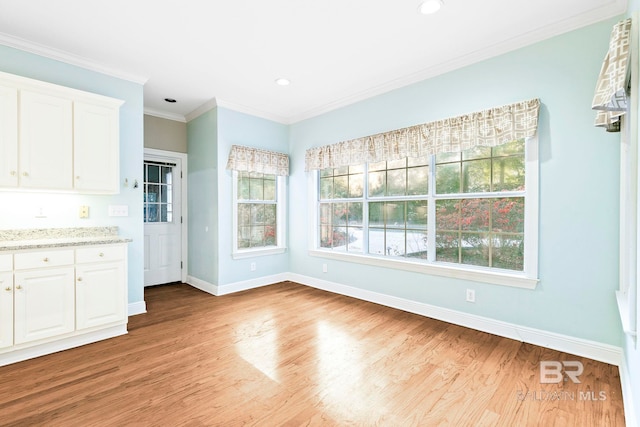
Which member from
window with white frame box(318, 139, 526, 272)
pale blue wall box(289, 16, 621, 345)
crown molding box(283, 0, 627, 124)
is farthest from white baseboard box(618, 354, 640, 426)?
crown molding box(283, 0, 627, 124)

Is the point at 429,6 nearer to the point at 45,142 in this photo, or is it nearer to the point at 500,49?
the point at 500,49

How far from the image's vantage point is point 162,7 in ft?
7.51

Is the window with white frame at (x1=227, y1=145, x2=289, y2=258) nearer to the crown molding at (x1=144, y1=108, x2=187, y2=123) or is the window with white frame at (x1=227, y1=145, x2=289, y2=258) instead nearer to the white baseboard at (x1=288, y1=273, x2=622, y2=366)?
the crown molding at (x1=144, y1=108, x2=187, y2=123)

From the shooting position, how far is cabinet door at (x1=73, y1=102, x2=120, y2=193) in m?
2.83

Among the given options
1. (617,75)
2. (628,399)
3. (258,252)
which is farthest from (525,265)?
(258,252)

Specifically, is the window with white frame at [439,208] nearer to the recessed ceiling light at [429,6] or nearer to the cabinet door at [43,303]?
the recessed ceiling light at [429,6]

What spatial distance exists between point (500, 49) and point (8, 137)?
444 cm

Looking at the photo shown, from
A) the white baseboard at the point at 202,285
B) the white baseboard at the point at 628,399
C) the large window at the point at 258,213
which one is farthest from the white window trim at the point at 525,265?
the white baseboard at the point at 202,285

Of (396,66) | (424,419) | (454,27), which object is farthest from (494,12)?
(424,419)

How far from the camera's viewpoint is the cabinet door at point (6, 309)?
7.51ft

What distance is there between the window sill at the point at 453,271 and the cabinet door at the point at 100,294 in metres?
2.63

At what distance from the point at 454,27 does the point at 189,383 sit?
3.52 m

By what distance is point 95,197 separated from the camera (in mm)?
3137

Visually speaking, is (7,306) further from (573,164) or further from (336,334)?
(573,164)
